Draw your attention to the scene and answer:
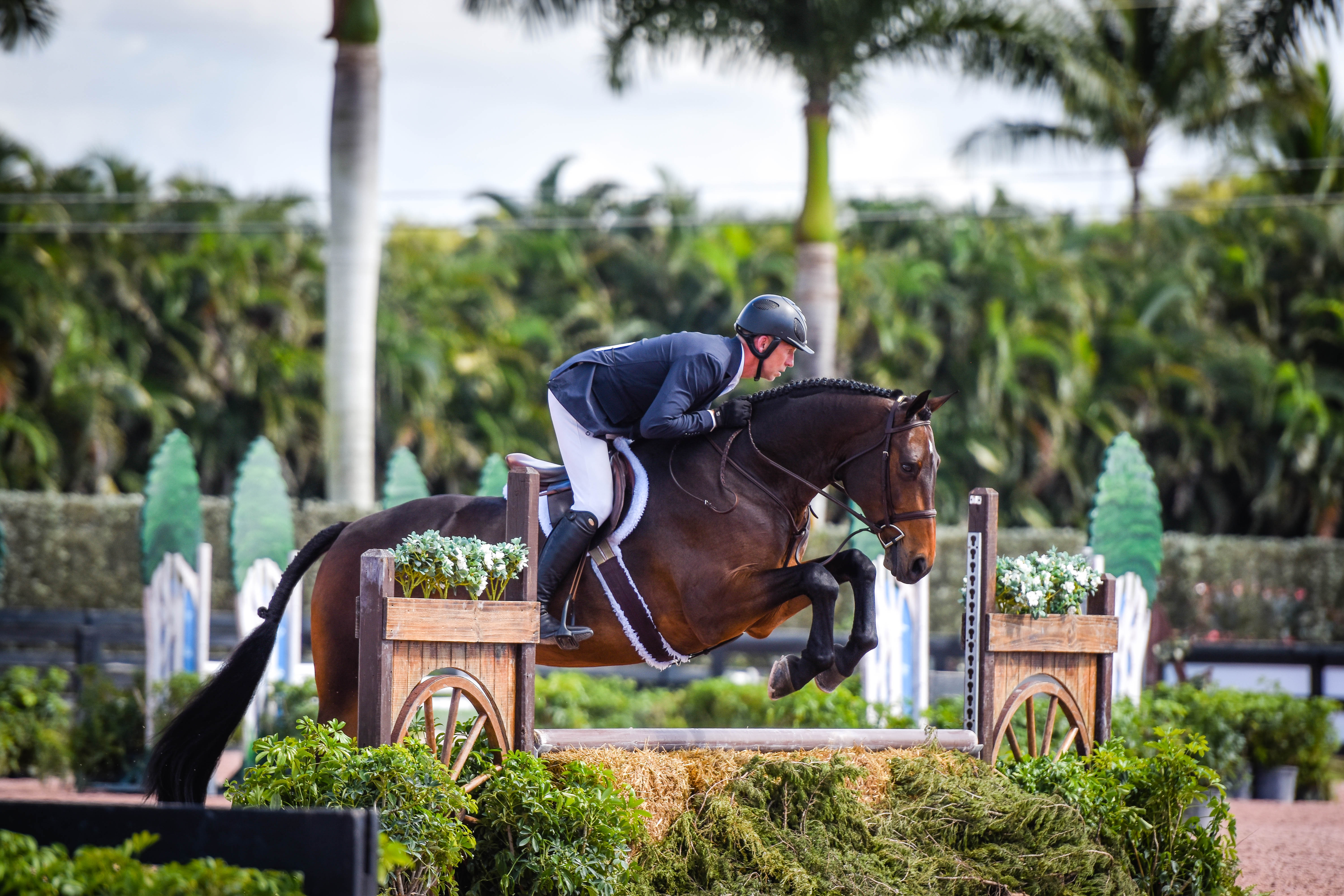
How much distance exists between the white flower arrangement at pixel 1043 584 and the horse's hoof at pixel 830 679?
34.2 inches

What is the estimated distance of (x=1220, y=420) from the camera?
20000mm

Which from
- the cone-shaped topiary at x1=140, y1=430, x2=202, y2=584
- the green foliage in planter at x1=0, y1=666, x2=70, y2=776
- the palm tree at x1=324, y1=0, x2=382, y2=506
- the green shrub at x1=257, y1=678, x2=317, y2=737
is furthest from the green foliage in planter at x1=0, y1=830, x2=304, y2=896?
the palm tree at x1=324, y1=0, x2=382, y2=506

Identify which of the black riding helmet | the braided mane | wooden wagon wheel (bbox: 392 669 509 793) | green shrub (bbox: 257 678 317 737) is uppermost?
the black riding helmet

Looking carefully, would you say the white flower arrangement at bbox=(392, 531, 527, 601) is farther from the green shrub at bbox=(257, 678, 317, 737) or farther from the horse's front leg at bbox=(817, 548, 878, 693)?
the green shrub at bbox=(257, 678, 317, 737)

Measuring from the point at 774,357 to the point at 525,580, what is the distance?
4.24 feet

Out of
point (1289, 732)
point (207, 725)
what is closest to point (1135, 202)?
point (1289, 732)

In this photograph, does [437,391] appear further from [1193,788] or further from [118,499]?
[1193,788]

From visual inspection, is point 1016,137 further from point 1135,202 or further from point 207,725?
point 207,725

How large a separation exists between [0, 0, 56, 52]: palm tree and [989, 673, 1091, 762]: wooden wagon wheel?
42.6ft

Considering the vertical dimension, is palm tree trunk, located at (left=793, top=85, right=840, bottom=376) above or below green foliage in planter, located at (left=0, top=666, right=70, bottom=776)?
above

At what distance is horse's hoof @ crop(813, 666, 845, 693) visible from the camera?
466cm

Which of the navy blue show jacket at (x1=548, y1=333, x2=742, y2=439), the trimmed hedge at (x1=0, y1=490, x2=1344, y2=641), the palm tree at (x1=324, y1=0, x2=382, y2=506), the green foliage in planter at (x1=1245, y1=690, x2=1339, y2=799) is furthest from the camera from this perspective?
the trimmed hedge at (x1=0, y1=490, x2=1344, y2=641)

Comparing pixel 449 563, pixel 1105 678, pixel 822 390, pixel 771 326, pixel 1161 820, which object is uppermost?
pixel 771 326

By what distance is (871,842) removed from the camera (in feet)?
14.2
